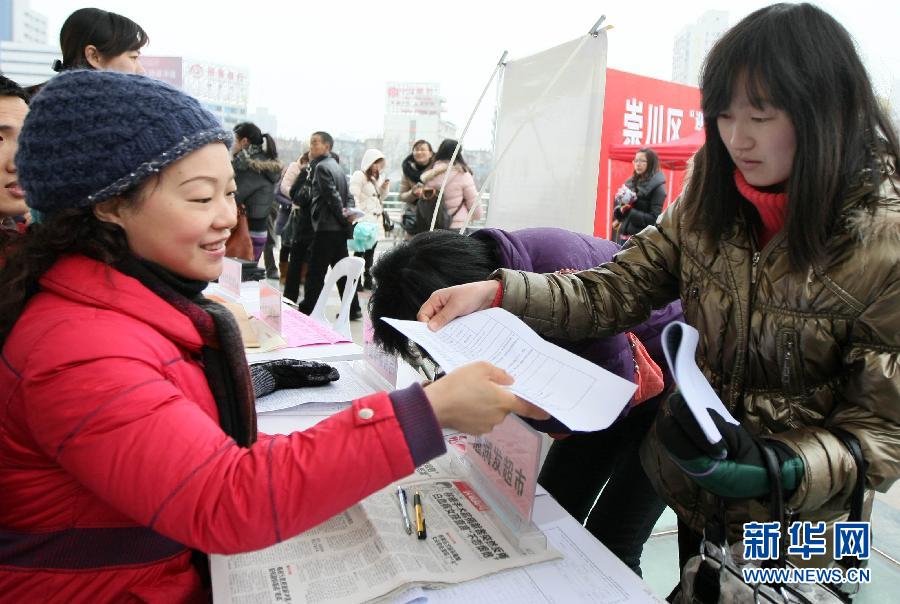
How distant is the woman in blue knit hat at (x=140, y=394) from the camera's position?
2.22 ft

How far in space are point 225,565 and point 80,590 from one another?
0.61 feet

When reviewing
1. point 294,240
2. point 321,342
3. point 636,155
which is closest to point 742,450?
point 321,342

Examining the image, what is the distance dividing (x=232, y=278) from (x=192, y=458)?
238 cm

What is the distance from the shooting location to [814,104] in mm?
901

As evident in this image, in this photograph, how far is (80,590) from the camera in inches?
32.8

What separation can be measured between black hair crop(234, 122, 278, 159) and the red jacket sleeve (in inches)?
185

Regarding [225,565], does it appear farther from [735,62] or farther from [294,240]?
[294,240]

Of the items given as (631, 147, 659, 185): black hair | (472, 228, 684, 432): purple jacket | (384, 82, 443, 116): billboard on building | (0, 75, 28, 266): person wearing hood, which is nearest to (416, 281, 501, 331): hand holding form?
(472, 228, 684, 432): purple jacket

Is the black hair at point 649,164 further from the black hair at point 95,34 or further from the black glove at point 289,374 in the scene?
the black glove at point 289,374

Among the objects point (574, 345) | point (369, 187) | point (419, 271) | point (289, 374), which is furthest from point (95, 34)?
point (369, 187)

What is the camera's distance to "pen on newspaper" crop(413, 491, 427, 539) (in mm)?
1000

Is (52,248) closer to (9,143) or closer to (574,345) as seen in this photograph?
(9,143)

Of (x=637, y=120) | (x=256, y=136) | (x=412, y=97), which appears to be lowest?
(x=256, y=136)

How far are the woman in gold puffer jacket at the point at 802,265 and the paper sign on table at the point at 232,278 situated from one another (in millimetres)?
2281
